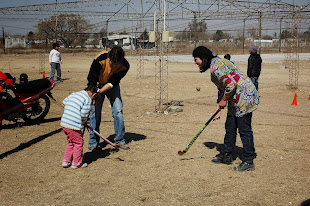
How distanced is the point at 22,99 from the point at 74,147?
133 inches

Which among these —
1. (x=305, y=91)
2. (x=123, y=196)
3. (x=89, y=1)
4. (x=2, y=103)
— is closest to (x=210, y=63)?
(x=123, y=196)

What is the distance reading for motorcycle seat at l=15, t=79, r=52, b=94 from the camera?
7.78 metres

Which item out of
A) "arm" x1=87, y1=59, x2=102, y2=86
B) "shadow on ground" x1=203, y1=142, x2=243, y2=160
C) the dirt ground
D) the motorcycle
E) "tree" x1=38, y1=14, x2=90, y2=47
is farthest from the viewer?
"tree" x1=38, y1=14, x2=90, y2=47

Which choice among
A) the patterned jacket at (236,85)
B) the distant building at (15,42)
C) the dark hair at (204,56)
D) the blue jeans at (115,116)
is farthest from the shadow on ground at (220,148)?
the distant building at (15,42)

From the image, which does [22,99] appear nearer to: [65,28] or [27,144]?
[27,144]

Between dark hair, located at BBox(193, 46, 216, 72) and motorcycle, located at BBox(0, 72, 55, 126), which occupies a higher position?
dark hair, located at BBox(193, 46, 216, 72)

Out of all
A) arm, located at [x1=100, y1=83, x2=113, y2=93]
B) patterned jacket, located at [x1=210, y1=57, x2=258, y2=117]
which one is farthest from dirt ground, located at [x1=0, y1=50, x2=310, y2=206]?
arm, located at [x1=100, y1=83, x2=113, y2=93]

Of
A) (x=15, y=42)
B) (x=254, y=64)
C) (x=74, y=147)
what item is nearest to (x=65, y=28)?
(x=15, y=42)

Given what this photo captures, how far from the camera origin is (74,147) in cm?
509

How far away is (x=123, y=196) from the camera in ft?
13.7

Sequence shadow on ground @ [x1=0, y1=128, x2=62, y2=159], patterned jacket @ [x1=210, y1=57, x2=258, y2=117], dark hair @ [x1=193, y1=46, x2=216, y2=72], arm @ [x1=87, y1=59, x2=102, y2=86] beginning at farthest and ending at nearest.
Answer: shadow on ground @ [x1=0, y1=128, x2=62, y2=159]
arm @ [x1=87, y1=59, x2=102, y2=86]
dark hair @ [x1=193, y1=46, x2=216, y2=72]
patterned jacket @ [x1=210, y1=57, x2=258, y2=117]

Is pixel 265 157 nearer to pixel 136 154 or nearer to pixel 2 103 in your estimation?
pixel 136 154

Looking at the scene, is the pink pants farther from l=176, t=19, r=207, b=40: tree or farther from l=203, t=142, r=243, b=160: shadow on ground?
l=176, t=19, r=207, b=40: tree

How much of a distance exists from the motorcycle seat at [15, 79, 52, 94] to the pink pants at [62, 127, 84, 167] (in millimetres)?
3292
